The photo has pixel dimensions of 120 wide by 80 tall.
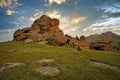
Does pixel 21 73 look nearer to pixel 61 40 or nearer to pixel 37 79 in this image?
pixel 37 79

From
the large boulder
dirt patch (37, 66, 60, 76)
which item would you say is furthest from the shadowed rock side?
dirt patch (37, 66, 60, 76)

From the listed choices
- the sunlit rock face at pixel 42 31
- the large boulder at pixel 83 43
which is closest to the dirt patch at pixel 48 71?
the sunlit rock face at pixel 42 31

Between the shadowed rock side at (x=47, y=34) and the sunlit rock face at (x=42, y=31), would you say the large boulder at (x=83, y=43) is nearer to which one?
the shadowed rock side at (x=47, y=34)

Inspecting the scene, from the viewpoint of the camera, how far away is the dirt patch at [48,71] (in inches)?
980

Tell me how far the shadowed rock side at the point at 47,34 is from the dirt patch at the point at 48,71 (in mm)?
45633

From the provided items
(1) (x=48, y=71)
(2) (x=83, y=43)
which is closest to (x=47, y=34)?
(2) (x=83, y=43)

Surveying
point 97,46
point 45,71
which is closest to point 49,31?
point 97,46

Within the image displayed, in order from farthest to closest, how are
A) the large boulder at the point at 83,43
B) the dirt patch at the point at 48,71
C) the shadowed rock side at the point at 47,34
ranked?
the large boulder at the point at 83,43, the shadowed rock side at the point at 47,34, the dirt patch at the point at 48,71

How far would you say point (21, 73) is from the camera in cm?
2522

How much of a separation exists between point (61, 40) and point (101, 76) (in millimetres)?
50593

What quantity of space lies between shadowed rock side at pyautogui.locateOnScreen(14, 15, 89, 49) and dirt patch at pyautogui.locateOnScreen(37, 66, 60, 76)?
150ft

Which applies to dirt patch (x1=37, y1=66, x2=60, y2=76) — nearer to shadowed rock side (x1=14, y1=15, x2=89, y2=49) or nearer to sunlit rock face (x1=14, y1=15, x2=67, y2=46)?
shadowed rock side (x1=14, y1=15, x2=89, y2=49)

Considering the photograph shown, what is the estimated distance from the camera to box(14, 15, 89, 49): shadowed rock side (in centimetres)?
7588

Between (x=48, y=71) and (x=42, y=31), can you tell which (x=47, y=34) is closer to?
(x=42, y=31)
